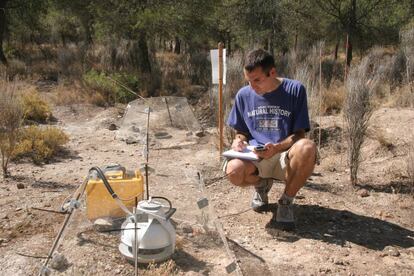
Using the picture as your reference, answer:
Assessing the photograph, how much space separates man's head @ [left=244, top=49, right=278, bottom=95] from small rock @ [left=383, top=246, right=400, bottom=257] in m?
1.19

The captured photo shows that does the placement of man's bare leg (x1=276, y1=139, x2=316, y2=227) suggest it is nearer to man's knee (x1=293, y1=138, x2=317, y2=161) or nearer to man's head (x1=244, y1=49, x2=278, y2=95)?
man's knee (x1=293, y1=138, x2=317, y2=161)

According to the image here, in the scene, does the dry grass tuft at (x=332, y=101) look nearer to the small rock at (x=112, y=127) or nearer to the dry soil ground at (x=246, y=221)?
the dry soil ground at (x=246, y=221)

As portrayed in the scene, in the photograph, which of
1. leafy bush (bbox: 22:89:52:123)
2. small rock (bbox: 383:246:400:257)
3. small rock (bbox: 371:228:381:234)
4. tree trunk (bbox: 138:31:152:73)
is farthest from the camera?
tree trunk (bbox: 138:31:152:73)

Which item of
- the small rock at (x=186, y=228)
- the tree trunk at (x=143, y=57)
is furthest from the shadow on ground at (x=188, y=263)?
the tree trunk at (x=143, y=57)

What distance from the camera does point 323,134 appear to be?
17.6 ft

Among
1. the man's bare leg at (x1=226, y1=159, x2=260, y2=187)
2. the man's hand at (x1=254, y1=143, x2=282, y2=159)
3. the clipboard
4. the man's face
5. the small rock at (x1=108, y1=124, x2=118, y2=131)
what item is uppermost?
the man's face

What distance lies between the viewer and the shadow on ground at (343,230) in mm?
2949

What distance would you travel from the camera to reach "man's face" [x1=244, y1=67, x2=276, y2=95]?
2.96m

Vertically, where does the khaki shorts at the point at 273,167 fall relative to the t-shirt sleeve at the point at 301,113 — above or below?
below

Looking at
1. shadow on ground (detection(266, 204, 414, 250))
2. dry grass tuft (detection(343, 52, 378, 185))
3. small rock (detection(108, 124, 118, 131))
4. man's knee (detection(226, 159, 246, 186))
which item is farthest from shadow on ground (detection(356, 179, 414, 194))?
small rock (detection(108, 124, 118, 131))

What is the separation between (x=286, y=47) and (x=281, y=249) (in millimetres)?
10014

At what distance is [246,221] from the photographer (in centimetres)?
326

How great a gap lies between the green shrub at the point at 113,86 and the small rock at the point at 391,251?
6.22 m

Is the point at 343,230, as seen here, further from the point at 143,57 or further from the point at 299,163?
the point at 143,57
